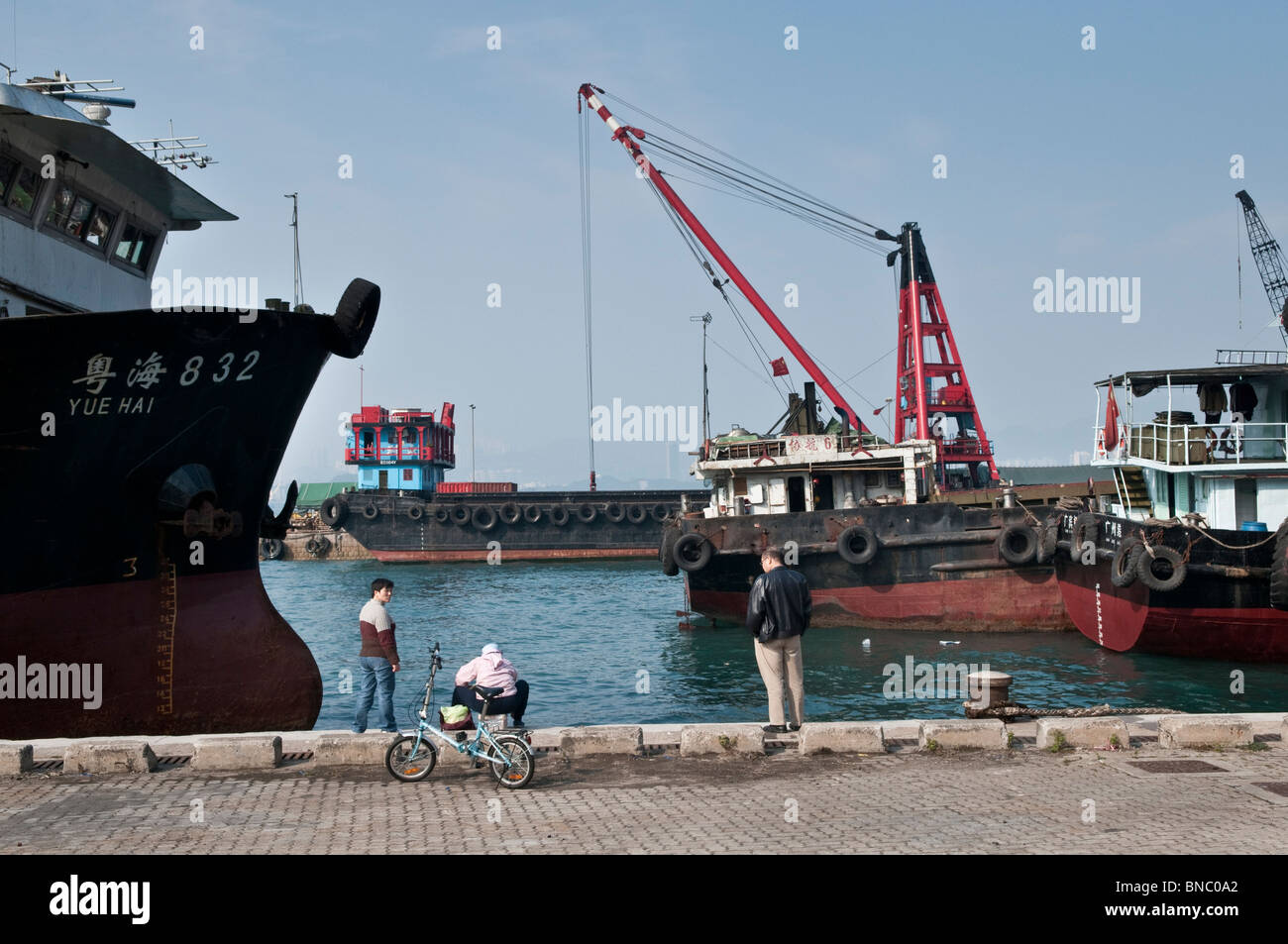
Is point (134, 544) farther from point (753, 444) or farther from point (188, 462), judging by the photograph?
point (753, 444)

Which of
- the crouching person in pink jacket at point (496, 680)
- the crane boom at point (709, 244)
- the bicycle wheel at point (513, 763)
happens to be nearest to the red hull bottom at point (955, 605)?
the crane boom at point (709, 244)

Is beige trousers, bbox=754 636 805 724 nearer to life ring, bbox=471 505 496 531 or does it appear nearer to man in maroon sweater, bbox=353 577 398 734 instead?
man in maroon sweater, bbox=353 577 398 734

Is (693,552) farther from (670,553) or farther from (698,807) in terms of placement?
(698,807)

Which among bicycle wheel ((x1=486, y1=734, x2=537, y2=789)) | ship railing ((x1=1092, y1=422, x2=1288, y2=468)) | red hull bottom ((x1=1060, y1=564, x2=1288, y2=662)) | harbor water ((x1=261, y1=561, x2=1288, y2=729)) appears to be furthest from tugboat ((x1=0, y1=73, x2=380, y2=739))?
ship railing ((x1=1092, y1=422, x2=1288, y2=468))

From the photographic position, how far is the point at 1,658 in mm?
12203

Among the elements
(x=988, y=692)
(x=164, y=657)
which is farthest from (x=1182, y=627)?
(x=164, y=657)

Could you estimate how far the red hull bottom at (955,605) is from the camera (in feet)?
86.3

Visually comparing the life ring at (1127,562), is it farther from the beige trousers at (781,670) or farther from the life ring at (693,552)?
the beige trousers at (781,670)

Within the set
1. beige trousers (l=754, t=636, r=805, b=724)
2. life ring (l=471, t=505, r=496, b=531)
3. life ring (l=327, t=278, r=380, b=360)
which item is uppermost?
life ring (l=327, t=278, r=380, b=360)

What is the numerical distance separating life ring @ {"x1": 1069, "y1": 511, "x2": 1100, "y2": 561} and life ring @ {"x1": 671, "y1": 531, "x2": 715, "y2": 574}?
973cm

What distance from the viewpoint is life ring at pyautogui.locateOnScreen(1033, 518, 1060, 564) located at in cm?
2520

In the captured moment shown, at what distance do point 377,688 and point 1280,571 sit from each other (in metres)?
16.8
